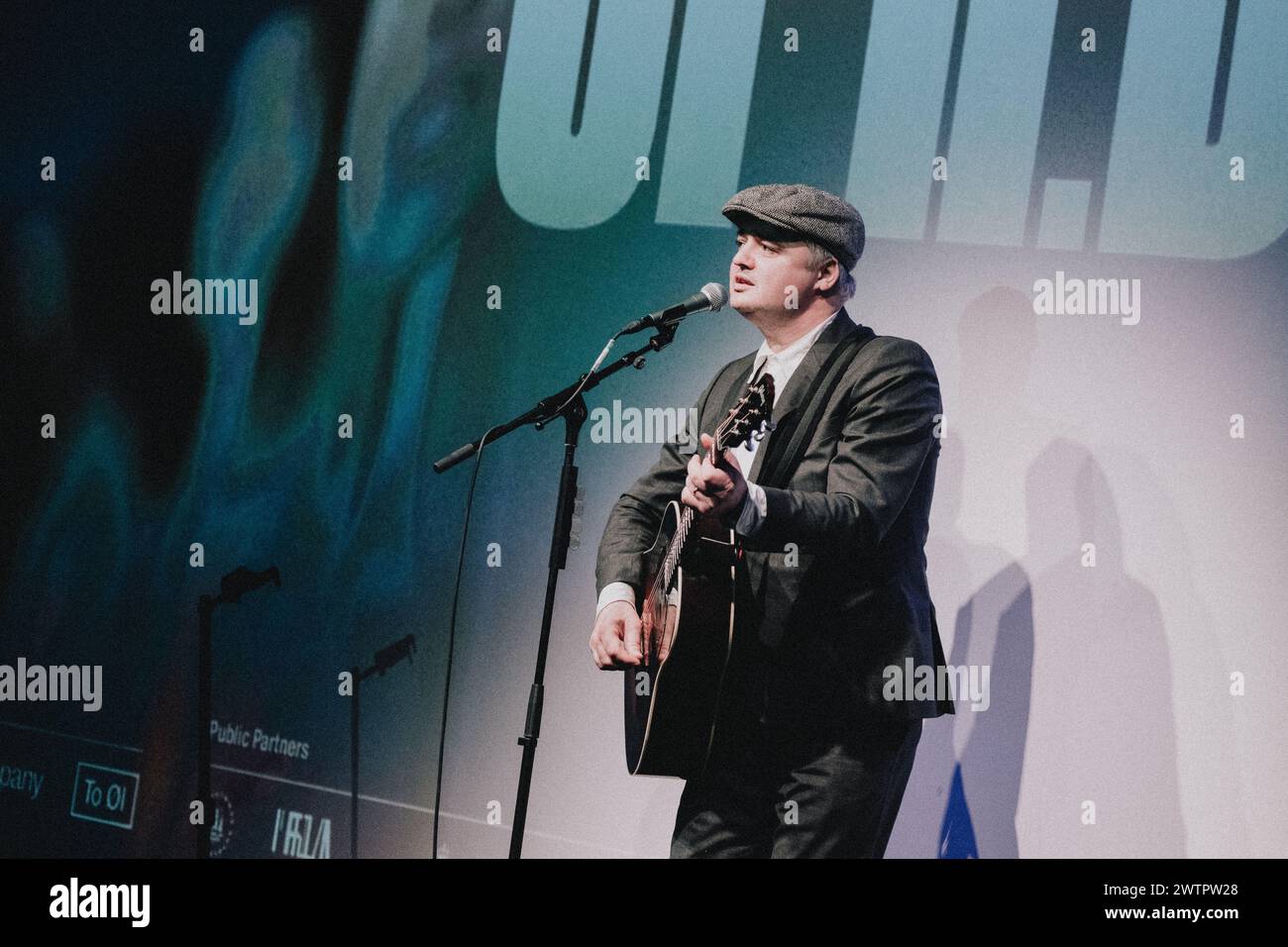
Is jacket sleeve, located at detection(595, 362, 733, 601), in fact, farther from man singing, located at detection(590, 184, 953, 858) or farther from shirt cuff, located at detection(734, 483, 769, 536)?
shirt cuff, located at detection(734, 483, 769, 536)

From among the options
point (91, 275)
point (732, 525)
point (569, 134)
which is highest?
point (569, 134)

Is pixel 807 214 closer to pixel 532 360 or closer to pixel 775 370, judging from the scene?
pixel 775 370

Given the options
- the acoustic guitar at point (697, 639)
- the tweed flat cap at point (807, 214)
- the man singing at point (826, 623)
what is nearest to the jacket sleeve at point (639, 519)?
the man singing at point (826, 623)

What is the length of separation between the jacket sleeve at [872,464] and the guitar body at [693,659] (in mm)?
133

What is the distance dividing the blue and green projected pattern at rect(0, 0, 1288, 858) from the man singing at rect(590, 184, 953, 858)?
97 centimetres

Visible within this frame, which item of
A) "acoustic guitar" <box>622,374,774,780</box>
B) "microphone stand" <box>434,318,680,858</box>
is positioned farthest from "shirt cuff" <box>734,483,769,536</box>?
"microphone stand" <box>434,318,680,858</box>

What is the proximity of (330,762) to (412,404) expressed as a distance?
45.7 inches

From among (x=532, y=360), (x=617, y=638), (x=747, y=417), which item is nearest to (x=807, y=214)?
(x=747, y=417)

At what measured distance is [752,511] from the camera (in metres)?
2.66

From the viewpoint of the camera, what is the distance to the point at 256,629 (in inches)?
169

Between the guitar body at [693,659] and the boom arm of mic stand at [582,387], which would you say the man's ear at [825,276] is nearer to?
the boom arm of mic stand at [582,387]
